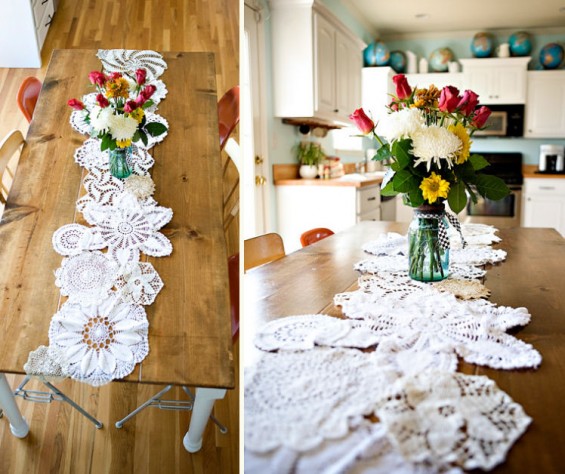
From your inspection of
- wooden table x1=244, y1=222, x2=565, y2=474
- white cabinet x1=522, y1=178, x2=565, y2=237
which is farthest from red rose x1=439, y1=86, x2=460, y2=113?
white cabinet x1=522, y1=178, x2=565, y2=237

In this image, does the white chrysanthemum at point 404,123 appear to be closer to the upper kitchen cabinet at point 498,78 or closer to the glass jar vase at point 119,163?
the glass jar vase at point 119,163

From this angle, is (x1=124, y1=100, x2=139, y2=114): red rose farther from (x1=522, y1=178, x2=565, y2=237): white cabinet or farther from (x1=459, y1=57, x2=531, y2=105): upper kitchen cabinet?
(x1=459, y1=57, x2=531, y2=105): upper kitchen cabinet

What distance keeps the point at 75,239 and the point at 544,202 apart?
5065 mm

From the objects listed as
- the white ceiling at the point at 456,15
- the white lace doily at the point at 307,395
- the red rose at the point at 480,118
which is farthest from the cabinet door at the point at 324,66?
the white lace doily at the point at 307,395

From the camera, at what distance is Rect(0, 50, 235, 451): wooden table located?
3.83 ft

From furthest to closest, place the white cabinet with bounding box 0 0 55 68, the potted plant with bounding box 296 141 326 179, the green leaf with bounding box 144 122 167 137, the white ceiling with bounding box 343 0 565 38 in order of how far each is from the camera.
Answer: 1. the white ceiling with bounding box 343 0 565 38
2. the potted plant with bounding box 296 141 326 179
3. the white cabinet with bounding box 0 0 55 68
4. the green leaf with bounding box 144 122 167 137

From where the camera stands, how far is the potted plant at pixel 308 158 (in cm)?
409

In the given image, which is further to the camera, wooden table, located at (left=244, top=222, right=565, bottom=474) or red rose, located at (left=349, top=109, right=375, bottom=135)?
red rose, located at (left=349, top=109, right=375, bottom=135)

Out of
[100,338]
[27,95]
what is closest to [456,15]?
[27,95]

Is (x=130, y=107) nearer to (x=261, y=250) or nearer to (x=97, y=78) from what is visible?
(x=97, y=78)

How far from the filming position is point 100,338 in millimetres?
1233

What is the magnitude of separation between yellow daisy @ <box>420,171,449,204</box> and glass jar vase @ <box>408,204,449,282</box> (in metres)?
0.07

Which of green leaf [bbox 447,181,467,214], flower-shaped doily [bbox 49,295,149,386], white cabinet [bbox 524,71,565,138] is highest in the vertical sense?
white cabinet [bbox 524,71,565,138]

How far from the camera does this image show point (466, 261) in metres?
1.50
